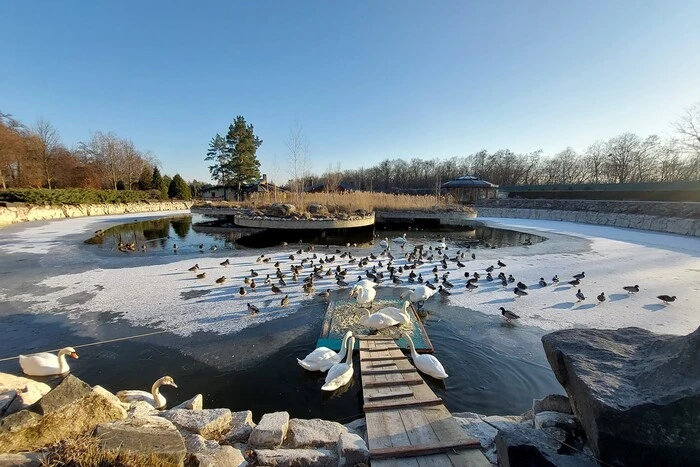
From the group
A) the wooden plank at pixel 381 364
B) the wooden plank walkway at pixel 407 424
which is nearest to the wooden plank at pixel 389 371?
the wooden plank walkway at pixel 407 424

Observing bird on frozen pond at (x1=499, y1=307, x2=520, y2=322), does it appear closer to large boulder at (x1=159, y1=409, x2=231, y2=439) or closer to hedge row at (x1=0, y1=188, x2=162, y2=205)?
large boulder at (x1=159, y1=409, x2=231, y2=439)

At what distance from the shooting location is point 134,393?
12.8ft

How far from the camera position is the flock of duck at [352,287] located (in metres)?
4.45

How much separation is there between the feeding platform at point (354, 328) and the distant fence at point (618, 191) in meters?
33.2

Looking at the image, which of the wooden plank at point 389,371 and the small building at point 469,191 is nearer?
the wooden plank at point 389,371

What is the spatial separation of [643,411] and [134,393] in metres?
5.03

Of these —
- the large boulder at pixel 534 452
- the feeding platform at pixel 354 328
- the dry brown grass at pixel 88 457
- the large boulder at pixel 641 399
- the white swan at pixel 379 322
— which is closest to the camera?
the large boulder at pixel 641 399

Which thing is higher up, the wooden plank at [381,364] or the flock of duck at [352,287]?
the flock of duck at [352,287]

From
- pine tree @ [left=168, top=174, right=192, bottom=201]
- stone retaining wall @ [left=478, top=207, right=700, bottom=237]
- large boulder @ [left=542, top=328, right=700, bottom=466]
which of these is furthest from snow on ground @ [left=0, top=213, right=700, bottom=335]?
pine tree @ [left=168, top=174, right=192, bottom=201]

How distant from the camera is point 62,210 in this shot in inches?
1081

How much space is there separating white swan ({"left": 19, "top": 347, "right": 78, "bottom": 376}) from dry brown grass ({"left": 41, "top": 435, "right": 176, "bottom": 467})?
284 cm

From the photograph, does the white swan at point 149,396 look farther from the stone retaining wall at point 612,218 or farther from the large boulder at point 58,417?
the stone retaining wall at point 612,218

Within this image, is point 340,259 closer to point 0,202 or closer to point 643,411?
point 643,411

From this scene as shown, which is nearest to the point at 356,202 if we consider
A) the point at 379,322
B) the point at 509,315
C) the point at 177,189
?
the point at 509,315
